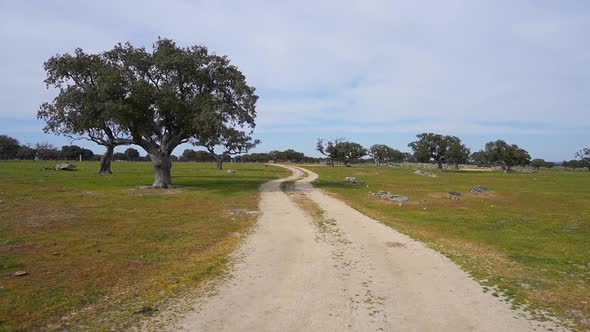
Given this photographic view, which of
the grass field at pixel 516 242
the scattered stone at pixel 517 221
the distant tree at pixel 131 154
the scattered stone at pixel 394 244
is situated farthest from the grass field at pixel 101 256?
the distant tree at pixel 131 154

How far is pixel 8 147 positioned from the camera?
459 ft

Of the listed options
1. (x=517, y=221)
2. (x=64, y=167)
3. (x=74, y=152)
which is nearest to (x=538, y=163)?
(x=517, y=221)

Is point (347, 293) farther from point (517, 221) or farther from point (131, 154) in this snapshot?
point (131, 154)

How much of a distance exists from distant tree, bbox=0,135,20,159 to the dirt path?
162082mm

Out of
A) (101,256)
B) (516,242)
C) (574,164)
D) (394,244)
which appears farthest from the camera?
(574,164)

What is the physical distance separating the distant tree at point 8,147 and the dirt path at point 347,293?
532 feet

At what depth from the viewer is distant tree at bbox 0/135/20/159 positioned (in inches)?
5428

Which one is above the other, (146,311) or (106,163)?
(106,163)

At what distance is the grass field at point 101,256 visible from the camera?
7359mm

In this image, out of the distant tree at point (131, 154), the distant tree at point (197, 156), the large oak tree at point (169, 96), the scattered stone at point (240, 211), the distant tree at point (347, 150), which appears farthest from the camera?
the distant tree at point (197, 156)

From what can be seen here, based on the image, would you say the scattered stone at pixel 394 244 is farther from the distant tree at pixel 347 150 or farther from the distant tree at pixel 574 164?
the distant tree at pixel 574 164

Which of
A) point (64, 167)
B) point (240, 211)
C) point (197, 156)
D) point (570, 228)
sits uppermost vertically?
point (197, 156)

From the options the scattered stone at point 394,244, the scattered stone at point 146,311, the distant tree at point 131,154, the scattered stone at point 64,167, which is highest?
the distant tree at point 131,154

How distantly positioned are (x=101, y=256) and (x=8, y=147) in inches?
6421
